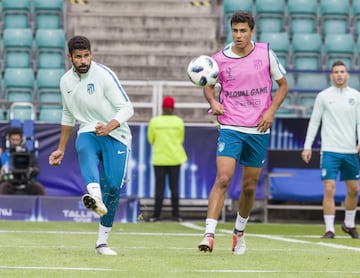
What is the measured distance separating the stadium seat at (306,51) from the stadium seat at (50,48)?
5.07m

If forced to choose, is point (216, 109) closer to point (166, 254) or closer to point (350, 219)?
point (166, 254)

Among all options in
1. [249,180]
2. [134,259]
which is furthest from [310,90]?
[134,259]

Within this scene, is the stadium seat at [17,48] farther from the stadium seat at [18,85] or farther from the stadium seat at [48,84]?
the stadium seat at [48,84]

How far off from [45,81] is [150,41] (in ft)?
9.57

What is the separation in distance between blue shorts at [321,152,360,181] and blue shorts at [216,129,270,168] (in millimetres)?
4184

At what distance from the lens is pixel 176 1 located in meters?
27.4

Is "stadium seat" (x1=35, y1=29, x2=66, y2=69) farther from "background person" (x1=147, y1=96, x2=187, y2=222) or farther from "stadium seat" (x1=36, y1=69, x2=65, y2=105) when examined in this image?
"background person" (x1=147, y1=96, x2=187, y2=222)

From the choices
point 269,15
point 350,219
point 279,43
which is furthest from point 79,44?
point 269,15

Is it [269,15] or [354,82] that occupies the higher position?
[269,15]

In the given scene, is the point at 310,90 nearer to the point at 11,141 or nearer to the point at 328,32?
the point at 328,32

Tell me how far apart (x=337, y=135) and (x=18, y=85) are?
10566mm

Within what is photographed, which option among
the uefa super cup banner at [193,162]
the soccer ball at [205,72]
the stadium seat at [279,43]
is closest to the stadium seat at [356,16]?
the stadium seat at [279,43]

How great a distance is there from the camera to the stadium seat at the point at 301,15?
2670 centimetres

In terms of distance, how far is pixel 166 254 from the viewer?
435 inches
